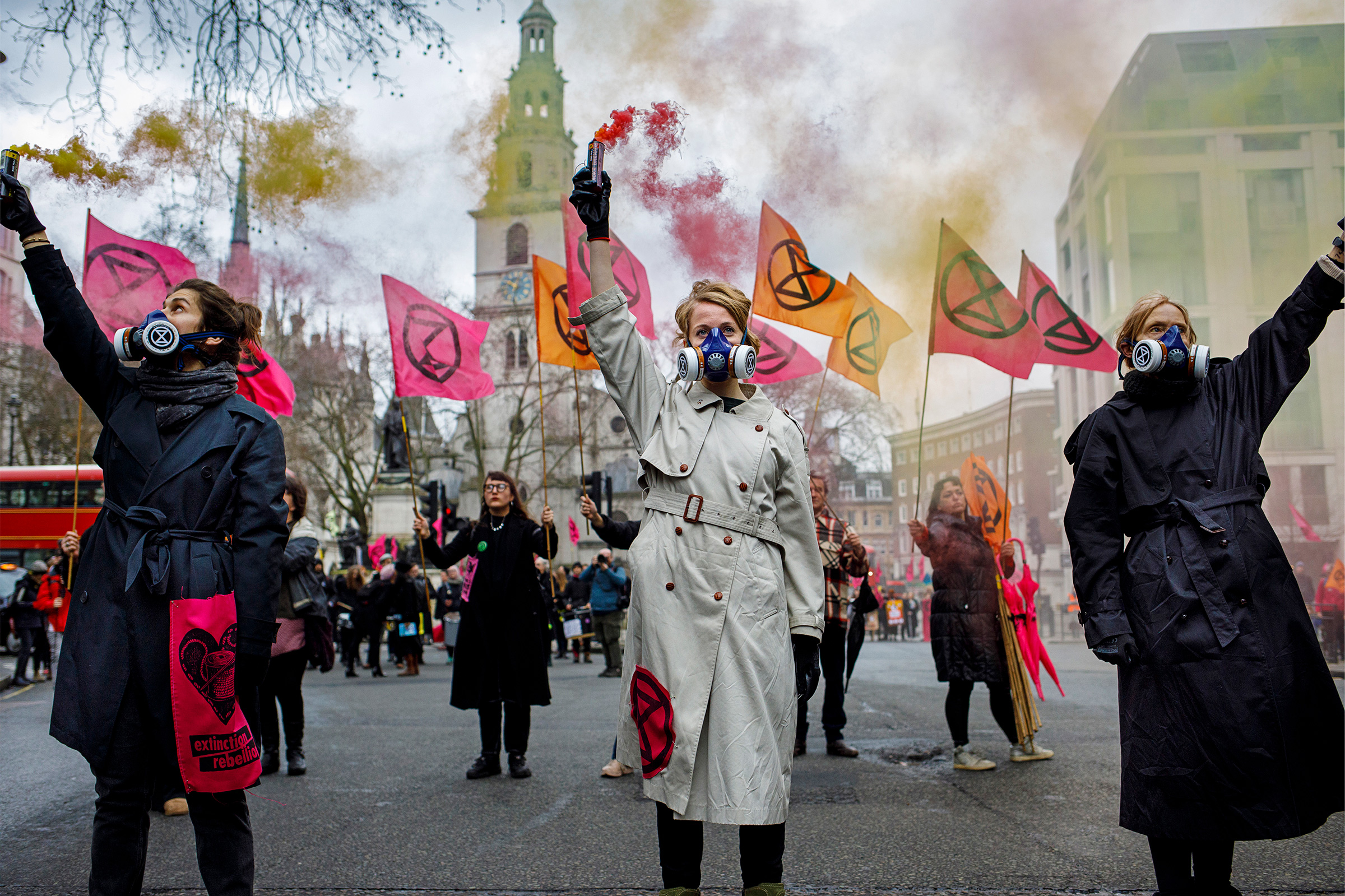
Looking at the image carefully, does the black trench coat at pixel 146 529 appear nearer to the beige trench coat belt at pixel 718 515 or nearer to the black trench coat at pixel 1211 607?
the beige trench coat belt at pixel 718 515

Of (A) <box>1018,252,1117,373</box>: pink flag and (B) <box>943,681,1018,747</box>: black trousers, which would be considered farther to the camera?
(A) <box>1018,252,1117,373</box>: pink flag

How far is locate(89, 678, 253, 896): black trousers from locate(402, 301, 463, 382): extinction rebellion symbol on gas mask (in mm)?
5181

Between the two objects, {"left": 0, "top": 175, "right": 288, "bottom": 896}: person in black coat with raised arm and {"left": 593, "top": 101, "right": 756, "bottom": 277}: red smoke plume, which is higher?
{"left": 593, "top": 101, "right": 756, "bottom": 277}: red smoke plume

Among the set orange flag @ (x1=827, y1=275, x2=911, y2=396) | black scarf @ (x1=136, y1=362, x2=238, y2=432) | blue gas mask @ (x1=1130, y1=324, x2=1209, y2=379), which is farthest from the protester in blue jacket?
blue gas mask @ (x1=1130, y1=324, x2=1209, y2=379)

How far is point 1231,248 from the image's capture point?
73.4ft

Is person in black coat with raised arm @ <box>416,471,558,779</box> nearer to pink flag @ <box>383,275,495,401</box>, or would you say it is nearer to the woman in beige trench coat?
pink flag @ <box>383,275,495,401</box>

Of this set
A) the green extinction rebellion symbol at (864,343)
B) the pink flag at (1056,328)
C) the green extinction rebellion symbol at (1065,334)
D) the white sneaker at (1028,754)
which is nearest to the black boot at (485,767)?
the white sneaker at (1028,754)

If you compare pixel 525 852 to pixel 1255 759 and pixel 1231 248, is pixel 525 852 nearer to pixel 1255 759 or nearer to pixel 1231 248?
pixel 1255 759

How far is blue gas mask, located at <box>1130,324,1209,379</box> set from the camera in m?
3.05

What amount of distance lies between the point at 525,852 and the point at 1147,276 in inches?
1109

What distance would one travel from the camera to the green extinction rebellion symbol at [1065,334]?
708 cm

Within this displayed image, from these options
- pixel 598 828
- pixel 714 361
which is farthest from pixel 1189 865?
pixel 598 828

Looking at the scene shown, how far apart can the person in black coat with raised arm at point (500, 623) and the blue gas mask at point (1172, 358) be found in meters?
3.75

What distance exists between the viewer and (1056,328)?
715 cm
